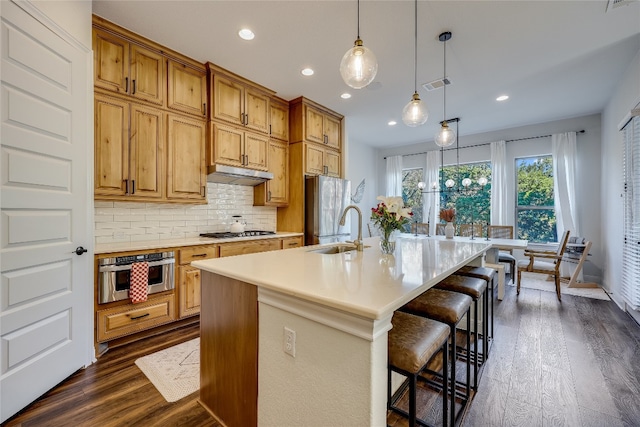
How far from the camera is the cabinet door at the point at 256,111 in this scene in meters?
3.62

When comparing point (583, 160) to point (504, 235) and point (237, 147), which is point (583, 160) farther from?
point (237, 147)

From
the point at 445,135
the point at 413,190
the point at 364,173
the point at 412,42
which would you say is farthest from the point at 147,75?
the point at 413,190

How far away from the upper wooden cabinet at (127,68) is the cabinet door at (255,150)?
1.07m

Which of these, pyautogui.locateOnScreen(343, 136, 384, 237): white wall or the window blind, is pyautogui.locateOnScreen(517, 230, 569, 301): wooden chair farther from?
pyautogui.locateOnScreen(343, 136, 384, 237): white wall

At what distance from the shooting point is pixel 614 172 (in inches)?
147

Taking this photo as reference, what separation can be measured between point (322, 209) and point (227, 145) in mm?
1606

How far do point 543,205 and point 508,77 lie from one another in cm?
311

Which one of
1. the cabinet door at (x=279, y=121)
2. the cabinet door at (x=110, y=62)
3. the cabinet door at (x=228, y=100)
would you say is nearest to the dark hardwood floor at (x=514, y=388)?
the cabinet door at (x=110, y=62)

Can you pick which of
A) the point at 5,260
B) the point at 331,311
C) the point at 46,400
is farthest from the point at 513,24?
the point at 46,400

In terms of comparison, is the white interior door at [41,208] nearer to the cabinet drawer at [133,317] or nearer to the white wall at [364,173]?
the cabinet drawer at [133,317]

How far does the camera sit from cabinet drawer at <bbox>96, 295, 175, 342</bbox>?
224cm

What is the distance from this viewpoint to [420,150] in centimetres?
652

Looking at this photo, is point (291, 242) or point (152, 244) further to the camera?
point (291, 242)

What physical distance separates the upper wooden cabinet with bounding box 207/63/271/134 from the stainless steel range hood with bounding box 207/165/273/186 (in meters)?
0.61
